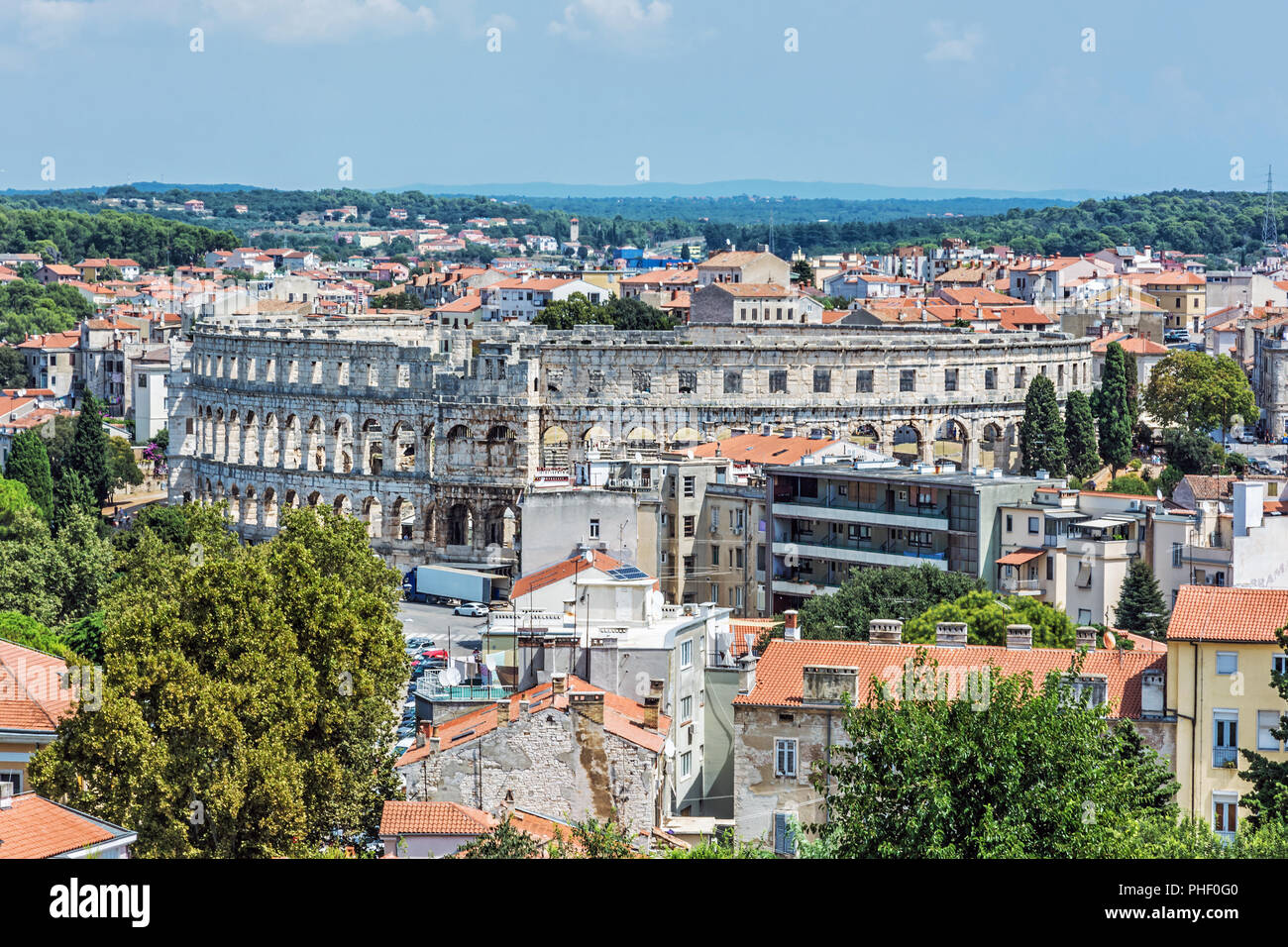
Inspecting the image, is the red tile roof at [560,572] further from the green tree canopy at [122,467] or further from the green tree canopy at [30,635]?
the green tree canopy at [122,467]

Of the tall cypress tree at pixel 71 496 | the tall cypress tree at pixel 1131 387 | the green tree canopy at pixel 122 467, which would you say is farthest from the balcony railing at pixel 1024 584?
the green tree canopy at pixel 122 467

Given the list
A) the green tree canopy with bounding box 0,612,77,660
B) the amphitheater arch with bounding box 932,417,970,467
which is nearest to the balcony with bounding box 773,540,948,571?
the green tree canopy with bounding box 0,612,77,660

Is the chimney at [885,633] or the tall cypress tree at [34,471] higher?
the chimney at [885,633]

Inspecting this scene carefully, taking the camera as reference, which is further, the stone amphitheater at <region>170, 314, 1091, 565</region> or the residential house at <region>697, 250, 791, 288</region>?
the residential house at <region>697, 250, 791, 288</region>

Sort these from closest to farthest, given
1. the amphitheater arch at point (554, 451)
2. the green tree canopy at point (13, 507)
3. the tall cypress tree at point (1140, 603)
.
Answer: the tall cypress tree at point (1140, 603) → the green tree canopy at point (13, 507) → the amphitheater arch at point (554, 451)

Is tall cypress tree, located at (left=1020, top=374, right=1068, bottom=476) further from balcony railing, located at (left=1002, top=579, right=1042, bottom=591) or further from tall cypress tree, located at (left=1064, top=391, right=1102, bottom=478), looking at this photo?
balcony railing, located at (left=1002, top=579, right=1042, bottom=591)

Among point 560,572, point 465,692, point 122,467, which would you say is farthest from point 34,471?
point 465,692
